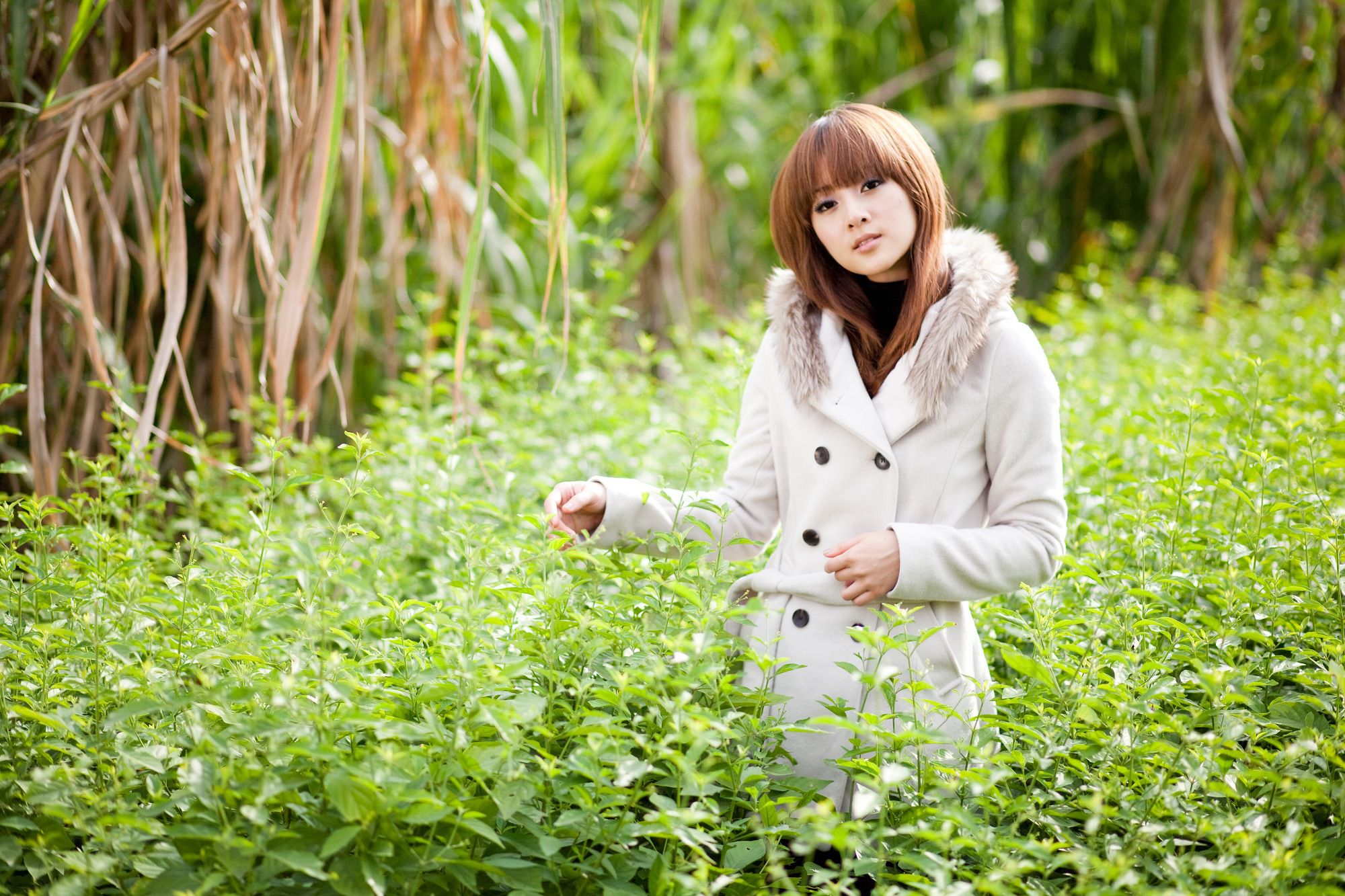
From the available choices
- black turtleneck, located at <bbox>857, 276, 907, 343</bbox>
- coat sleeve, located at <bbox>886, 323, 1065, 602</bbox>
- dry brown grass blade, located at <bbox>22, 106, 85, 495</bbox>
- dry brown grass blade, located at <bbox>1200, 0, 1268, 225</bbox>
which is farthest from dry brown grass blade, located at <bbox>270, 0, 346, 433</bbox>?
dry brown grass blade, located at <bbox>1200, 0, 1268, 225</bbox>

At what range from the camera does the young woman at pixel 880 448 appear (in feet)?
5.12

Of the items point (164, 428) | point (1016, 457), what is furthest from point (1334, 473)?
point (164, 428)

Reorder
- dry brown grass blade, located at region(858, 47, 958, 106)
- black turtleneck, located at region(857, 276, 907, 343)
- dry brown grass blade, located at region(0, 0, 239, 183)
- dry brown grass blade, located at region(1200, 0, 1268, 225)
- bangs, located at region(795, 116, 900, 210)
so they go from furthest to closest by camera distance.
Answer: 1. dry brown grass blade, located at region(858, 47, 958, 106)
2. dry brown grass blade, located at region(1200, 0, 1268, 225)
3. dry brown grass blade, located at region(0, 0, 239, 183)
4. black turtleneck, located at region(857, 276, 907, 343)
5. bangs, located at region(795, 116, 900, 210)

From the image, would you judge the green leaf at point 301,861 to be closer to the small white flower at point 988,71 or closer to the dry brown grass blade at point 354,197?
the dry brown grass blade at point 354,197

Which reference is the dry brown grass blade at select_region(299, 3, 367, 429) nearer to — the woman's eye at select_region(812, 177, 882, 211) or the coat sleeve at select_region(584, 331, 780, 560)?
the coat sleeve at select_region(584, 331, 780, 560)

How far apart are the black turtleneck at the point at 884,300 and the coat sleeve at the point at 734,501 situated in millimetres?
171

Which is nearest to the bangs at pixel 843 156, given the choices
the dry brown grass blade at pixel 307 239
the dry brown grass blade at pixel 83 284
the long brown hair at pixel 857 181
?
the long brown hair at pixel 857 181

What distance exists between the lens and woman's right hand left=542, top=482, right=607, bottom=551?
1703 millimetres

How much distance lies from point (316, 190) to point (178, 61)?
59 cm

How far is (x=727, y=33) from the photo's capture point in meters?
4.95

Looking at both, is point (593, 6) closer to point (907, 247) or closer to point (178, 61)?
point (178, 61)

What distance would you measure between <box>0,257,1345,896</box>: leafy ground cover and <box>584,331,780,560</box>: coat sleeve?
5 centimetres

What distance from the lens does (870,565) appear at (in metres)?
1.52

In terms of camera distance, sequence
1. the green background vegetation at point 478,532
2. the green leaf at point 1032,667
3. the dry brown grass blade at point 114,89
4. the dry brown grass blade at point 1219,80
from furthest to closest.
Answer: the dry brown grass blade at point 1219,80 → the dry brown grass blade at point 114,89 → the green leaf at point 1032,667 → the green background vegetation at point 478,532
